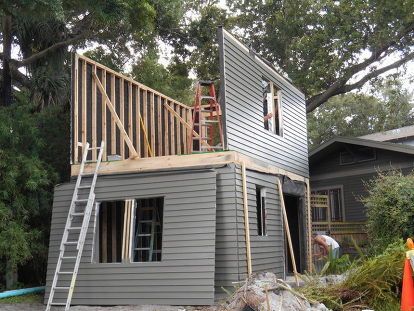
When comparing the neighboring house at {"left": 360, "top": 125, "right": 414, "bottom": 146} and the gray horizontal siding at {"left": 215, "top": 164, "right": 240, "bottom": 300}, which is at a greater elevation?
the neighboring house at {"left": 360, "top": 125, "right": 414, "bottom": 146}

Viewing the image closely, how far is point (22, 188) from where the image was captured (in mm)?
11375

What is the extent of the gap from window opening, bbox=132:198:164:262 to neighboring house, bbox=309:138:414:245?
290 inches

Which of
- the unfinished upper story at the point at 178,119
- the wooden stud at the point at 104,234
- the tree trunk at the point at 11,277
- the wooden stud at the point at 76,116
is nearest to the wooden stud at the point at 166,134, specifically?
the unfinished upper story at the point at 178,119

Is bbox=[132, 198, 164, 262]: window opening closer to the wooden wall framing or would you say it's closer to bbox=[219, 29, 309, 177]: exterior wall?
the wooden wall framing

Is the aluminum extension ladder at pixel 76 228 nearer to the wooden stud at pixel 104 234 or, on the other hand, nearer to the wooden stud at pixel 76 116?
the wooden stud at pixel 76 116

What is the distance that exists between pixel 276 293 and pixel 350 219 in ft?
44.5

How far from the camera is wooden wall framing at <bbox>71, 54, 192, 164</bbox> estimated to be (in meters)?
10.1

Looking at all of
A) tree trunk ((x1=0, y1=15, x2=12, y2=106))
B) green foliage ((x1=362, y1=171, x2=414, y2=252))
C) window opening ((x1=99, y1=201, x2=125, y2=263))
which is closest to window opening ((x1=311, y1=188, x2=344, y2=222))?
green foliage ((x1=362, y1=171, x2=414, y2=252))

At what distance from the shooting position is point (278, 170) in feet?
38.5

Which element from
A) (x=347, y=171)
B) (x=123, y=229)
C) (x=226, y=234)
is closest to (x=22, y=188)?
(x=123, y=229)

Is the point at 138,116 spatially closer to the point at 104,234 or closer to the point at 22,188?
the point at 104,234

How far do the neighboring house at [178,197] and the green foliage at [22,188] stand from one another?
1252 mm

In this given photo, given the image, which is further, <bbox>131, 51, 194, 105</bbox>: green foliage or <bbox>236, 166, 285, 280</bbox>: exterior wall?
<bbox>131, 51, 194, 105</bbox>: green foliage

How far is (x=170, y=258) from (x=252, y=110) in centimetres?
400
